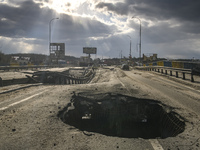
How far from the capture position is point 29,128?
15.4ft

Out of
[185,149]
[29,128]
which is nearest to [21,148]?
[29,128]

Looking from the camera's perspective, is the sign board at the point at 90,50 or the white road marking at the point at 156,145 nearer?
the white road marking at the point at 156,145

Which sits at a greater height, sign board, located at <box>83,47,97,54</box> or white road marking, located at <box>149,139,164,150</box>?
sign board, located at <box>83,47,97,54</box>

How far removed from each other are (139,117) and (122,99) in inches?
49.2

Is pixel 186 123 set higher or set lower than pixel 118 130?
higher

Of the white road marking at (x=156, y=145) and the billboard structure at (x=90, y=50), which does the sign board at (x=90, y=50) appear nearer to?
the billboard structure at (x=90, y=50)

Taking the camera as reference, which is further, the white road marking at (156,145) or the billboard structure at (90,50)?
the billboard structure at (90,50)

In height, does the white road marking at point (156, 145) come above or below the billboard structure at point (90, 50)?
below

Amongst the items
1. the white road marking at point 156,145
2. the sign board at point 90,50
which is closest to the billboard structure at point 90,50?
the sign board at point 90,50

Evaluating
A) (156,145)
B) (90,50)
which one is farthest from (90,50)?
(156,145)

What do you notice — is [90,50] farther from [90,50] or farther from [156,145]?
[156,145]

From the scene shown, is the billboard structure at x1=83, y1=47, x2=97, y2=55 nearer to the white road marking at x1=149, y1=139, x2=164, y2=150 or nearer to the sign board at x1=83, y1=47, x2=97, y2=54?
the sign board at x1=83, y1=47, x2=97, y2=54

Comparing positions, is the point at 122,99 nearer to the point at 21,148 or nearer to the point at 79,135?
the point at 79,135

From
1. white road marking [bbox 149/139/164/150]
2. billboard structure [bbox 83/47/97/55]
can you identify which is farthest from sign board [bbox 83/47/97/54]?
white road marking [bbox 149/139/164/150]
